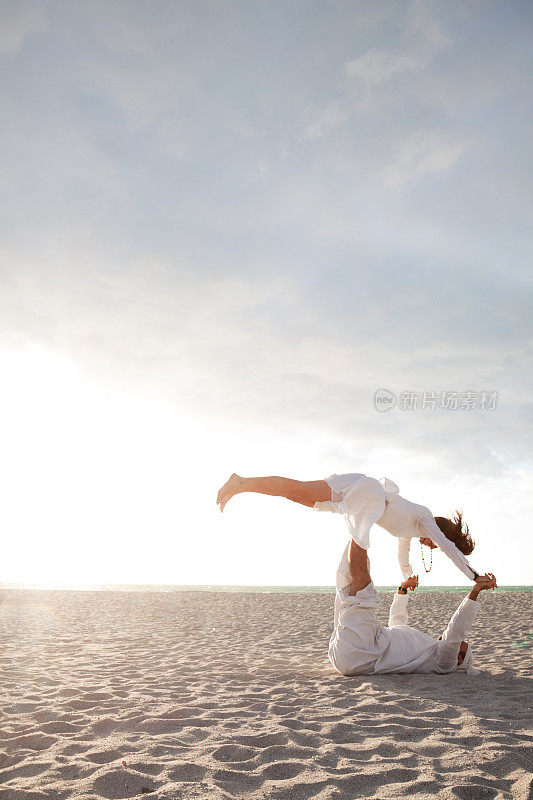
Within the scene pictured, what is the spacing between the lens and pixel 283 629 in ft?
33.3

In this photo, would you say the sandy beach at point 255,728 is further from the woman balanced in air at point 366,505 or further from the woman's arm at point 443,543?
the woman balanced in air at point 366,505

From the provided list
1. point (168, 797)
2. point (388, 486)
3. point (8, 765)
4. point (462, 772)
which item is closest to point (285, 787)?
point (168, 797)

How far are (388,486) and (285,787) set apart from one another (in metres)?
2.97

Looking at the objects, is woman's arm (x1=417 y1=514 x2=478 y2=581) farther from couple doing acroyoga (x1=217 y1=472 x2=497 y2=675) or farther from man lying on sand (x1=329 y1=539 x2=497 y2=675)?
man lying on sand (x1=329 y1=539 x2=497 y2=675)

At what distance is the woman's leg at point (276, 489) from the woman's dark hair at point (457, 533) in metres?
1.32

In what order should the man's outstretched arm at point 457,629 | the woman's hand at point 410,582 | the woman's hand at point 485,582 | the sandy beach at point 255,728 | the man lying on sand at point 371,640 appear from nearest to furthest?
the sandy beach at point 255,728 < the woman's hand at point 485,582 < the man's outstretched arm at point 457,629 < the man lying on sand at point 371,640 < the woman's hand at point 410,582

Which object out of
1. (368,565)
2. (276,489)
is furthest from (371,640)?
(276,489)

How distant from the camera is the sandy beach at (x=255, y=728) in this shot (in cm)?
268

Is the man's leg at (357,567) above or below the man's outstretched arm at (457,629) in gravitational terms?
above

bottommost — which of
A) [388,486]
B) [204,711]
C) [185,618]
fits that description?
[185,618]

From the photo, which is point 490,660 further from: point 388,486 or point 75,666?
point 75,666

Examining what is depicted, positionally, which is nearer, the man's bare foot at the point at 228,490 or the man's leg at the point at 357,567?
the man's bare foot at the point at 228,490

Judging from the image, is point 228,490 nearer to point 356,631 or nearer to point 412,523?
point 412,523

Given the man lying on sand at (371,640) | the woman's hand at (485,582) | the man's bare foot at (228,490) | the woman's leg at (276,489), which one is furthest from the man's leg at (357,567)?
the man's bare foot at (228,490)
